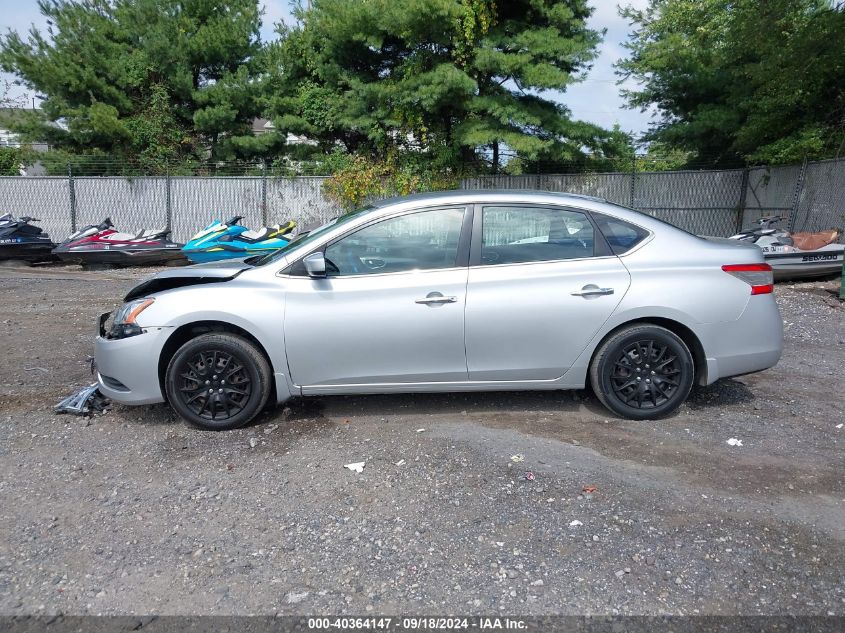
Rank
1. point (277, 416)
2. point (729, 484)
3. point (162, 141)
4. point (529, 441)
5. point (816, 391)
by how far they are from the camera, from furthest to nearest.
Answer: point (162, 141) → point (816, 391) → point (277, 416) → point (529, 441) → point (729, 484)

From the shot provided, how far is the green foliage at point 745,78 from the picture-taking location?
43.8 feet

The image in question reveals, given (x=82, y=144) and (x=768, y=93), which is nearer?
(x=768, y=93)

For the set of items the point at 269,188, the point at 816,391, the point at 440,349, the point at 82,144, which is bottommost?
the point at 816,391

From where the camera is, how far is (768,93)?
49.2 ft

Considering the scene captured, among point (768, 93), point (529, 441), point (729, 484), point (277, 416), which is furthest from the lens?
point (768, 93)

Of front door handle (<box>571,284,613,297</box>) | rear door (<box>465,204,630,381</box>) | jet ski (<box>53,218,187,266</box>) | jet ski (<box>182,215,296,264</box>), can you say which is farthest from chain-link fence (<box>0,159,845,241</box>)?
front door handle (<box>571,284,613,297</box>)

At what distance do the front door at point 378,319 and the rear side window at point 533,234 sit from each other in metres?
0.24

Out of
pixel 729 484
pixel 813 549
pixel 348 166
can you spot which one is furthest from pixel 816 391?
pixel 348 166

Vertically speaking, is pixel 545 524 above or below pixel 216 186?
below

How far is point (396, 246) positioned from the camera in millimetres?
4676

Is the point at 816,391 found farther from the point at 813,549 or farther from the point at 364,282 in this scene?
the point at 364,282

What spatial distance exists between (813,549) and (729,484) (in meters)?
0.68

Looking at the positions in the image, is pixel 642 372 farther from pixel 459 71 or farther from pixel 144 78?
pixel 144 78

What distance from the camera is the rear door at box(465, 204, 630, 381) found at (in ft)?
14.8
